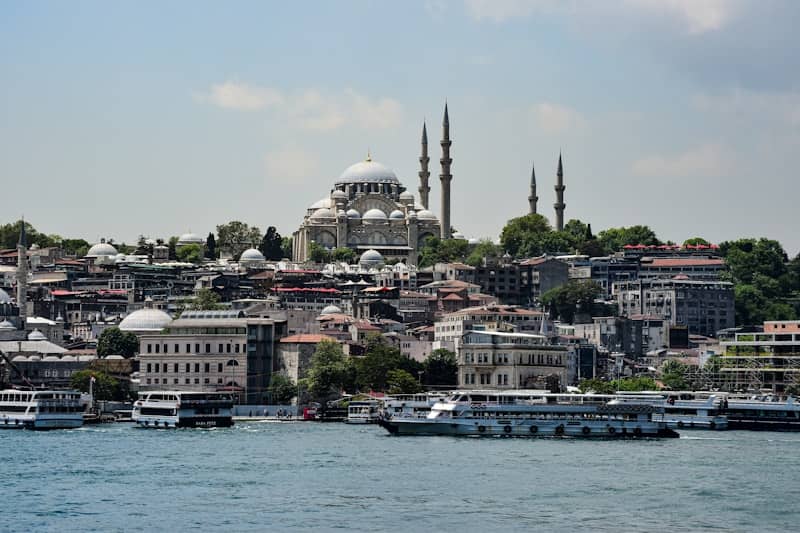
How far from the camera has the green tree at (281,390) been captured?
→ 9506cm

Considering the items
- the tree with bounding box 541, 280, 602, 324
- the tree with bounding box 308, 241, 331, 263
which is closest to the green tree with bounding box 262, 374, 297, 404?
the tree with bounding box 541, 280, 602, 324

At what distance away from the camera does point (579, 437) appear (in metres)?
74.3

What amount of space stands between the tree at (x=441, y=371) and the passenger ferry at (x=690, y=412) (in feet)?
48.7

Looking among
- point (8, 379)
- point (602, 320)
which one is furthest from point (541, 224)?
point (8, 379)

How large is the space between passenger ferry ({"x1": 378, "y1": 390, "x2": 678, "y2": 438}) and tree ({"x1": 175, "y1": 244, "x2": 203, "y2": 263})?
79.6 metres

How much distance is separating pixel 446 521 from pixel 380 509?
267cm

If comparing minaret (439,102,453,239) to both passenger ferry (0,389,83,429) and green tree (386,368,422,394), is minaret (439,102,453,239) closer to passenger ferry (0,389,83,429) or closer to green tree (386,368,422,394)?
green tree (386,368,422,394)

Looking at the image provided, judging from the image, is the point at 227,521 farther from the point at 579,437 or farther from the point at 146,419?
the point at 146,419

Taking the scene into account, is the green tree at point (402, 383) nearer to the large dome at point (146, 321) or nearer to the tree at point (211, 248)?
the large dome at point (146, 321)

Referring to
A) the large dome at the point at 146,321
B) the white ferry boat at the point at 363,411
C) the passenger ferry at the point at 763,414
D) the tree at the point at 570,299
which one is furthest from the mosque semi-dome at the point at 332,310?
the passenger ferry at the point at 763,414

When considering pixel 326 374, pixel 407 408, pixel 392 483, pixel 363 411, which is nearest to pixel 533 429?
pixel 407 408

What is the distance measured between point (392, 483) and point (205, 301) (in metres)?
65.8

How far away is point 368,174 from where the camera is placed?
166 meters

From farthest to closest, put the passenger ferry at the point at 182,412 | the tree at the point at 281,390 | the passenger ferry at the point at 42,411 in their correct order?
the tree at the point at 281,390
the passenger ferry at the point at 182,412
the passenger ferry at the point at 42,411
